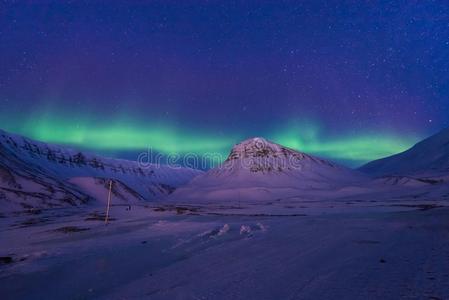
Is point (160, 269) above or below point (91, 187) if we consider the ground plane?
below

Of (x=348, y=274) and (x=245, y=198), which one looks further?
(x=245, y=198)

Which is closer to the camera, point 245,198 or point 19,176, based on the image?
point 19,176

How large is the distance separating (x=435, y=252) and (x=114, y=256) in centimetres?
1447

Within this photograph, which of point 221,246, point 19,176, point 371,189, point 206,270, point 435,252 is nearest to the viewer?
point 206,270

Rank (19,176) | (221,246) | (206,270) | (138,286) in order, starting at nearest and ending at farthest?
1. (138,286)
2. (206,270)
3. (221,246)
4. (19,176)

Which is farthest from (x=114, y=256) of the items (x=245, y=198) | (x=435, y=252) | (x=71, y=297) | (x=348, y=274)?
(x=245, y=198)

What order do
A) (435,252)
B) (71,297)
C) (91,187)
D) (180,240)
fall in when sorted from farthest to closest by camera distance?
1. (91,187)
2. (180,240)
3. (435,252)
4. (71,297)

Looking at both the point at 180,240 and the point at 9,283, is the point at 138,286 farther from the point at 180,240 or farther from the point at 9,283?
the point at 180,240

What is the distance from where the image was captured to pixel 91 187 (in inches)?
5635

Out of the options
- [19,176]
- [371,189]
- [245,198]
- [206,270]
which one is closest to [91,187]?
[19,176]

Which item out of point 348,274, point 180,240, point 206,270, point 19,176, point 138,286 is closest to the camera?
point 138,286

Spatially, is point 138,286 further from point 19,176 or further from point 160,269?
point 19,176

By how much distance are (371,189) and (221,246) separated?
151276 mm

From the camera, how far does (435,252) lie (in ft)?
52.7
